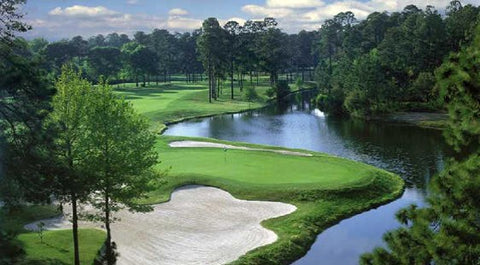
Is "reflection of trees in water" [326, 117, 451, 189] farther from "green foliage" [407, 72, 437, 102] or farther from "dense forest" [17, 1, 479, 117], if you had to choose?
"green foliage" [407, 72, 437, 102]

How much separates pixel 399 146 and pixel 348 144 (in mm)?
6063

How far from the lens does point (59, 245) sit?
1164 inches

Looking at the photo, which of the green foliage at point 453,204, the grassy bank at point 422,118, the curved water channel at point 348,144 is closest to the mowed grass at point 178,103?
the curved water channel at point 348,144

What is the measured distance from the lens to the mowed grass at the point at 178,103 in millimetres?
92000

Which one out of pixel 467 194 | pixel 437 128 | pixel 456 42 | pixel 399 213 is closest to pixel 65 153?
pixel 399 213

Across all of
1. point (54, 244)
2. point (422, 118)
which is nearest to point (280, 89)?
point (422, 118)

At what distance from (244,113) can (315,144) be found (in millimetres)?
36454

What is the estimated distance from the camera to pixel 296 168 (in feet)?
156

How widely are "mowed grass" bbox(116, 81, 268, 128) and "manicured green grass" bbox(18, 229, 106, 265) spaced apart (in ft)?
164

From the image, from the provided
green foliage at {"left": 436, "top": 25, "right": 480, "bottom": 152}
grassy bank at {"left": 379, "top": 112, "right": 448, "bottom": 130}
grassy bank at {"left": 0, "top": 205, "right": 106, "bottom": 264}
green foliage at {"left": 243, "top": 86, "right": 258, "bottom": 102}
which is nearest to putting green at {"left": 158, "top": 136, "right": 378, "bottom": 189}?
grassy bank at {"left": 0, "top": 205, "right": 106, "bottom": 264}

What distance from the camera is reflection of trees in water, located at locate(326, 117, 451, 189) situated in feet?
166

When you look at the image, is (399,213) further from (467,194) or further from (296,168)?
(296,168)

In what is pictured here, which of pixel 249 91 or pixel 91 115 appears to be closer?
pixel 91 115

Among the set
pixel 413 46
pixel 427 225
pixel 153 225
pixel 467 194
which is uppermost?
pixel 413 46
